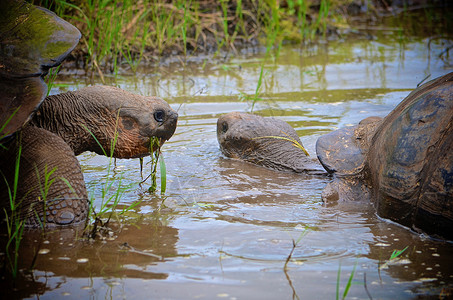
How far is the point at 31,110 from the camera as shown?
279 cm

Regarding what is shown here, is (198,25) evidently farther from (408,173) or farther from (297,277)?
(297,277)

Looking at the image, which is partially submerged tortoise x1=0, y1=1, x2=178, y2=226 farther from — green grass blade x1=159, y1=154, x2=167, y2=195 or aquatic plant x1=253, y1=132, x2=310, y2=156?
aquatic plant x1=253, y1=132, x2=310, y2=156

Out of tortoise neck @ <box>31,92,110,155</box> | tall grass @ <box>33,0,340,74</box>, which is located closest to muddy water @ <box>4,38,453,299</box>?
tortoise neck @ <box>31,92,110,155</box>

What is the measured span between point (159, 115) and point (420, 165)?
5.07ft

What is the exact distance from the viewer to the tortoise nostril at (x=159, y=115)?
348cm

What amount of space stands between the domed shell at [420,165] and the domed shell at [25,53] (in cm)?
186

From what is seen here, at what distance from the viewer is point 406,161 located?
3043 millimetres

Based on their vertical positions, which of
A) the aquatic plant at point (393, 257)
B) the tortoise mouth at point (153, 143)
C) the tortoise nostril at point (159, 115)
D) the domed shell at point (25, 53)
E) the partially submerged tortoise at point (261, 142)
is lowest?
the aquatic plant at point (393, 257)

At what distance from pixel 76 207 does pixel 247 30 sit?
5.91m

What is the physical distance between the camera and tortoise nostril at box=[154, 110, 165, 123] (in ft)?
11.4

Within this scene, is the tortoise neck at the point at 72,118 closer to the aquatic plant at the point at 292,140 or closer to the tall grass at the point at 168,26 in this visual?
the aquatic plant at the point at 292,140

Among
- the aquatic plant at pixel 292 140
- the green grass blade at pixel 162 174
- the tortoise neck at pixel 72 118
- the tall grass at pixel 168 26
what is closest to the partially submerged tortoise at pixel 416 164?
the aquatic plant at pixel 292 140

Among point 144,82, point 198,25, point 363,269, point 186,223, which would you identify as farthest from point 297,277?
point 198,25

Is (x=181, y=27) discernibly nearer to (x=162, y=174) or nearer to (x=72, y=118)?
(x=72, y=118)
